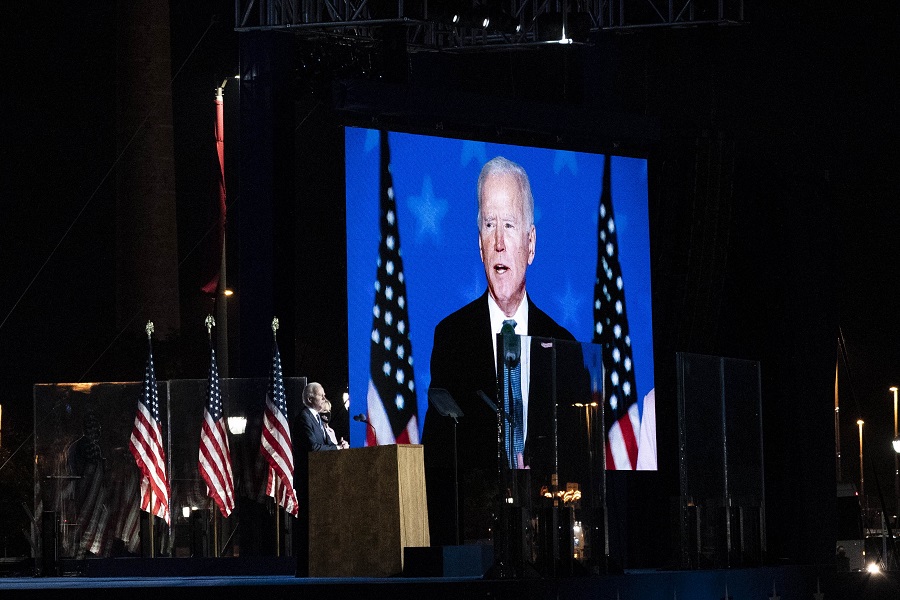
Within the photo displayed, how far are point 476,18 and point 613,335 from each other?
354 centimetres

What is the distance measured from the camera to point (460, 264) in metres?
16.0

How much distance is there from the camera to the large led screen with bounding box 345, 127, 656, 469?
50.1 ft

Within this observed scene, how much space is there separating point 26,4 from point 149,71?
3.05m

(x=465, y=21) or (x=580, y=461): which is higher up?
(x=465, y=21)

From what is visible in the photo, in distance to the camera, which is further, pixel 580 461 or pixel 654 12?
pixel 654 12

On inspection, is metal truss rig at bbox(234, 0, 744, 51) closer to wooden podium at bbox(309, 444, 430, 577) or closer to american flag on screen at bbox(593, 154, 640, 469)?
american flag on screen at bbox(593, 154, 640, 469)

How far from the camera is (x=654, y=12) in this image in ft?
56.9

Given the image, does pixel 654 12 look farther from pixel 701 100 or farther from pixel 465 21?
pixel 465 21

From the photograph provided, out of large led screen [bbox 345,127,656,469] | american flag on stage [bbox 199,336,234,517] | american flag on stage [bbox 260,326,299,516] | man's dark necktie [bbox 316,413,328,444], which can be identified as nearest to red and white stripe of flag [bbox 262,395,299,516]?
american flag on stage [bbox 260,326,299,516]

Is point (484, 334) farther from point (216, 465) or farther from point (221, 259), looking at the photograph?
point (221, 259)

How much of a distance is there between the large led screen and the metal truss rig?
1232mm

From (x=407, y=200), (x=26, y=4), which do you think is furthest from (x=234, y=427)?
(x=26, y=4)

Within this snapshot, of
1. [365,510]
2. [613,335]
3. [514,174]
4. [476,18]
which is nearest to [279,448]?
[365,510]

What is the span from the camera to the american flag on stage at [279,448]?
14234 millimetres
